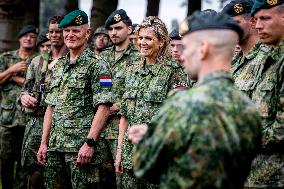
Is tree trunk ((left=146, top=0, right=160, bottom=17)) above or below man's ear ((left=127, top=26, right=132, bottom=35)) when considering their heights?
above

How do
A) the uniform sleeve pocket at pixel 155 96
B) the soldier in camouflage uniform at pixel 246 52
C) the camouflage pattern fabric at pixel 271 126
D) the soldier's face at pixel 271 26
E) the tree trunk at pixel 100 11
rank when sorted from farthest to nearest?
the tree trunk at pixel 100 11 < the uniform sleeve pocket at pixel 155 96 < the soldier in camouflage uniform at pixel 246 52 < the soldier's face at pixel 271 26 < the camouflage pattern fabric at pixel 271 126

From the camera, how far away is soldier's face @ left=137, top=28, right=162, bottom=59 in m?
6.36

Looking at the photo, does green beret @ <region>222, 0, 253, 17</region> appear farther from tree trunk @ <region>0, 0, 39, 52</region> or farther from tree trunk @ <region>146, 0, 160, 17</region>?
tree trunk @ <region>146, 0, 160, 17</region>

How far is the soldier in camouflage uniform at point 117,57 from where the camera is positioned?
7.49 metres

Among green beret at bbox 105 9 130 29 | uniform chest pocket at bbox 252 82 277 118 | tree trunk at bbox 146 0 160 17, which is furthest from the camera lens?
tree trunk at bbox 146 0 160 17

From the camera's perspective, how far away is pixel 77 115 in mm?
6480

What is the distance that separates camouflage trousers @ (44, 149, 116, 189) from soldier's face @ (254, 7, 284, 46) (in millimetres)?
2473

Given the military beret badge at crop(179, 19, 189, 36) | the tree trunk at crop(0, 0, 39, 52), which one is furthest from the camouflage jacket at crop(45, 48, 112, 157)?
the tree trunk at crop(0, 0, 39, 52)

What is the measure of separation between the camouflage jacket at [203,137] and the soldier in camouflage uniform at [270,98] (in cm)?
132

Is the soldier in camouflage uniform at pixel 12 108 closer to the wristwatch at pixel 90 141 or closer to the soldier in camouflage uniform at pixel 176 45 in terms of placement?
the soldier in camouflage uniform at pixel 176 45

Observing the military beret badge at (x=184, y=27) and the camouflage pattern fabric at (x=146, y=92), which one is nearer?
the military beret badge at (x=184, y=27)

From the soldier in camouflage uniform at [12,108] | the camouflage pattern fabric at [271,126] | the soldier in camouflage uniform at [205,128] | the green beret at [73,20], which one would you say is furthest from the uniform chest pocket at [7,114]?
the soldier in camouflage uniform at [205,128]

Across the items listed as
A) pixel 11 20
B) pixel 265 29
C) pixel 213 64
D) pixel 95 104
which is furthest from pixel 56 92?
pixel 11 20

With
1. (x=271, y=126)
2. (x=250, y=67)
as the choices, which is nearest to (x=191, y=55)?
(x=271, y=126)
